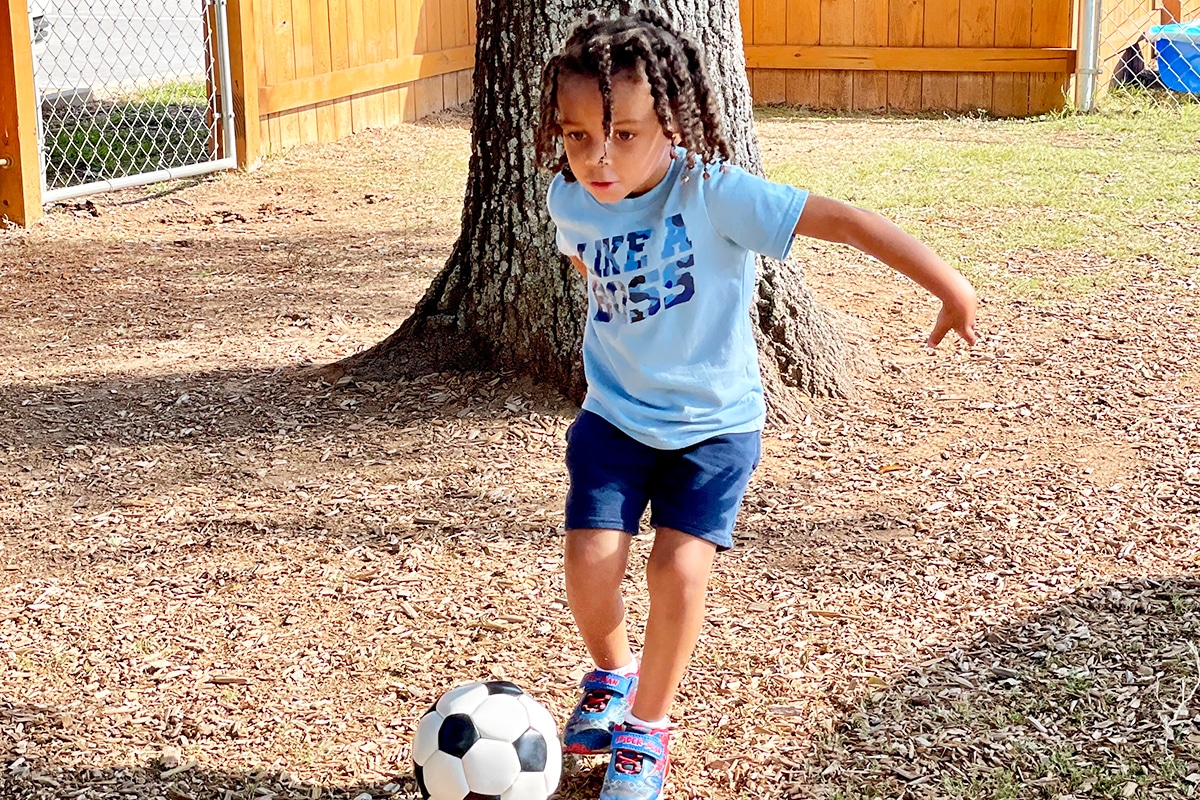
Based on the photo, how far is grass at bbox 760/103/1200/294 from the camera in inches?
266

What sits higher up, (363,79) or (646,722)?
(363,79)

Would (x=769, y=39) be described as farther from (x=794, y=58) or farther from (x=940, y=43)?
(x=940, y=43)

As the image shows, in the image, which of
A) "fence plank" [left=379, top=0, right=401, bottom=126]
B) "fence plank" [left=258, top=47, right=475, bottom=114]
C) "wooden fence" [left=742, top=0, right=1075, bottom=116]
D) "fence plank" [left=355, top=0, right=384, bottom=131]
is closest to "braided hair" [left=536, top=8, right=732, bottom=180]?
"fence plank" [left=258, top=47, right=475, bottom=114]

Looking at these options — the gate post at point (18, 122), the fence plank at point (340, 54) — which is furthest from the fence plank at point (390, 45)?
the gate post at point (18, 122)

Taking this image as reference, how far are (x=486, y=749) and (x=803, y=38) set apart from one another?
10.4m

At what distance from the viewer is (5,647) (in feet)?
10.5

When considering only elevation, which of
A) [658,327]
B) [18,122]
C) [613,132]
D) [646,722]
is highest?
[613,132]

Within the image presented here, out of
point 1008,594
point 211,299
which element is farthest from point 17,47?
point 1008,594

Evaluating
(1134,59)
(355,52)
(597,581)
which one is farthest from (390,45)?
(597,581)

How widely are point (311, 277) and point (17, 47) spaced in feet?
6.75

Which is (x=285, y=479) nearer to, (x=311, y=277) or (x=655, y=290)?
(x=655, y=290)

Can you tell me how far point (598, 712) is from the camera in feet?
9.04

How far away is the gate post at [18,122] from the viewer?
23.0 ft

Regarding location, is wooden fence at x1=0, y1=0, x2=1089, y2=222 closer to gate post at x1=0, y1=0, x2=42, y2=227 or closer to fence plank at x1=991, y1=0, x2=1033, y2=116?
fence plank at x1=991, y1=0, x2=1033, y2=116
